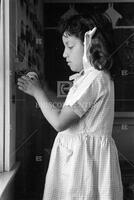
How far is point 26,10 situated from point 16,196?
0.74 metres

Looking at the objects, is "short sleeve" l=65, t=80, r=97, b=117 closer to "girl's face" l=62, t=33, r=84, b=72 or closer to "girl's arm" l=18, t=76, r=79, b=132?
"girl's arm" l=18, t=76, r=79, b=132

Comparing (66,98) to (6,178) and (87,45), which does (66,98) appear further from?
(6,178)

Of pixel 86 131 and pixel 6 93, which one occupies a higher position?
pixel 6 93

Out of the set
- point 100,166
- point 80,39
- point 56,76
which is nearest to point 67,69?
point 56,76

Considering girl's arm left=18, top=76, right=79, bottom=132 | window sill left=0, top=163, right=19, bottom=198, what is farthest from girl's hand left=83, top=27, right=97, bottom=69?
window sill left=0, top=163, right=19, bottom=198

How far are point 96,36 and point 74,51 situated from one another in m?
0.09

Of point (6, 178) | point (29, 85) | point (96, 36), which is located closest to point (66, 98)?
point (29, 85)

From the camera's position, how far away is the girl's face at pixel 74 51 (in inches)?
46.0

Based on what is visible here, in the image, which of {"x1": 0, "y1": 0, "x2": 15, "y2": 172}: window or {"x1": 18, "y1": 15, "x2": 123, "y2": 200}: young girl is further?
{"x1": 0, "y1": 0, "x2": 15, "y2": 172}: window

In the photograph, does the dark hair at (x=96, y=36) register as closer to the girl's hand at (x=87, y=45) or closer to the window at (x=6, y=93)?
the girl's hand at (x=87, y=45)

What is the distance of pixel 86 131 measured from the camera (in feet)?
3.64

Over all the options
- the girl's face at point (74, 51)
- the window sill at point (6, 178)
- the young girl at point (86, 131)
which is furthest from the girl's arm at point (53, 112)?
the window sill at point (6, 178)

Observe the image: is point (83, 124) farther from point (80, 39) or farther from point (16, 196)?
point (16, 196)

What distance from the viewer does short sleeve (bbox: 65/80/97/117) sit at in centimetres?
107
